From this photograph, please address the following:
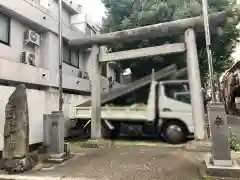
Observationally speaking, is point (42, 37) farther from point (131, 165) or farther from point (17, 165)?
point (131, 165)

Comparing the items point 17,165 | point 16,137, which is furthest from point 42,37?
point 17,165

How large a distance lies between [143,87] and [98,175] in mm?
5801

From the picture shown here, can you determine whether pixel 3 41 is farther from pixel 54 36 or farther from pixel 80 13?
pixel 80 13

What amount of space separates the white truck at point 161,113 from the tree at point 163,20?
9.24 ft

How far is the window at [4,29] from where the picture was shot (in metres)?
8.23

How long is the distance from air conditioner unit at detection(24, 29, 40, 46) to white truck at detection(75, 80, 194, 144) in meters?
3.44

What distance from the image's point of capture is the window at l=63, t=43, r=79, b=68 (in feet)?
39.5

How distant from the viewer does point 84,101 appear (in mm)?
11617

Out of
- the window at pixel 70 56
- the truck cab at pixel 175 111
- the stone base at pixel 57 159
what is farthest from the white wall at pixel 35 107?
the truck cab at pixel 175 111

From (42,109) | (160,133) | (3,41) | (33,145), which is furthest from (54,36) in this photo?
(160,133)

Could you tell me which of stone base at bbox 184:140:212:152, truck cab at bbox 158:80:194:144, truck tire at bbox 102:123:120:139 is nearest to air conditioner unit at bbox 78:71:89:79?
truck tire at bbox 102:123:120:139

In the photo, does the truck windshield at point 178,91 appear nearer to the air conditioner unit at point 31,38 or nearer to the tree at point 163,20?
Result: the tree at point 163,20

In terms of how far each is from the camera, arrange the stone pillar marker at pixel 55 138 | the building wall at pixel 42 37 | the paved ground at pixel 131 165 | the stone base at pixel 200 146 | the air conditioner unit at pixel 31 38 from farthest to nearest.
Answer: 1. the air conditioner unit at pixel 31 38
2. the building wall at pixel 42 37
3. the stone base at pixel 200 146
4. the stone pillar marker at pixel 55 138
5. the paved ground at pixel 131 165

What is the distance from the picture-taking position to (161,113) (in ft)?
30.5
